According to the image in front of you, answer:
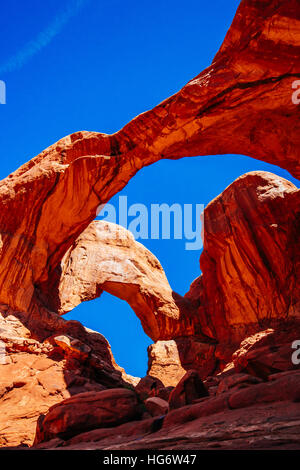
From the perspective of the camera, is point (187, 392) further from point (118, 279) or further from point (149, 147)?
point (118, 279)

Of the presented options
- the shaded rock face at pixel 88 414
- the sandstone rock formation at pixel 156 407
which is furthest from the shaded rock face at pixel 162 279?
the sandstone rock formation at pixel 156 407

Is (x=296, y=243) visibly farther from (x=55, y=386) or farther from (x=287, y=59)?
(x=55, y=386)

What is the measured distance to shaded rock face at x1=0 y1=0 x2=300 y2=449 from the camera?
895cm

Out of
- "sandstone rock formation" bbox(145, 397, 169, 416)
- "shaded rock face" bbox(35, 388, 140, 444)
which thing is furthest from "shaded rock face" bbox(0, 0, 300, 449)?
"sandstone rock formation" bbox(145, 397, 169, 416)

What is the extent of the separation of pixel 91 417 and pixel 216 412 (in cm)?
303

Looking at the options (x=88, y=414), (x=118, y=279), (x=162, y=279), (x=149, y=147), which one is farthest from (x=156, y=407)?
(x=162, y=279)

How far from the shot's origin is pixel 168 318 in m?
22.9

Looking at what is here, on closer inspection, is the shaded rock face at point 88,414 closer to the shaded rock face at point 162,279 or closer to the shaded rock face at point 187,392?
the shaded rock face at point 162,279

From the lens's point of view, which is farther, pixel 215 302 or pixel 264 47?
pixel 215 302

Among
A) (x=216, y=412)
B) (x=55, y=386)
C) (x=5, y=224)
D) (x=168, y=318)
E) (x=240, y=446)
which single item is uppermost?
(x=5, y=224)
